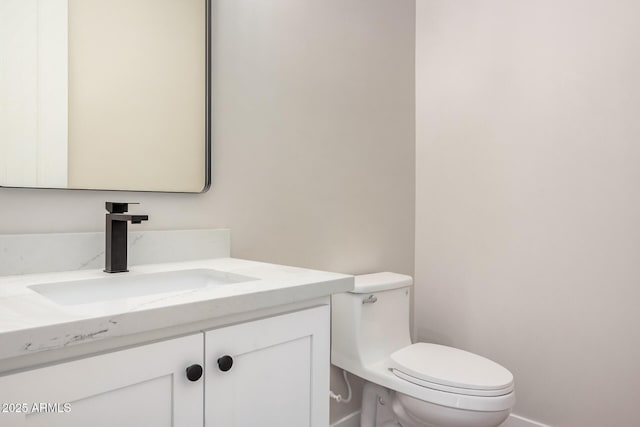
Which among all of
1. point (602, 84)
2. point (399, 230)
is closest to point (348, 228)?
point (399, 230)

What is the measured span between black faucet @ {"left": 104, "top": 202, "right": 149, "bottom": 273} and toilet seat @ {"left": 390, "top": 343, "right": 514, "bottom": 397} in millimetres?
1060

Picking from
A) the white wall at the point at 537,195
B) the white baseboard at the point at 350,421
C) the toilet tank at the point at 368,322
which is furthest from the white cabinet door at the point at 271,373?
the white wall at the point at 537,195

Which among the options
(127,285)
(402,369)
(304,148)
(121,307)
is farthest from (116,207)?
(402,369)

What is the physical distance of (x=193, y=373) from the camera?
2.39 ft

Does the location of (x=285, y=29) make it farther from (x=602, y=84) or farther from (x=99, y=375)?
(x=99, y=375)

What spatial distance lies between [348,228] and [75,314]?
1402 mm

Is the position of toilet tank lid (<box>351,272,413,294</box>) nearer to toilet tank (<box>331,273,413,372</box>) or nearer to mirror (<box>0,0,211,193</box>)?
toilet tank (<box>331,273,413,372</box>)

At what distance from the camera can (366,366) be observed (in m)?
1.69

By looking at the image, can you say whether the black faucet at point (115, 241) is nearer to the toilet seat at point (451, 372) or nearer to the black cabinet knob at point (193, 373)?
the black cabinet knob at point (193, 373)

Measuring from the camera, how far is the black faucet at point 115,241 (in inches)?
42.4

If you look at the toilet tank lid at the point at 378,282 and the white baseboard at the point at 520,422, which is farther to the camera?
the white baseboard at the point at 520,422

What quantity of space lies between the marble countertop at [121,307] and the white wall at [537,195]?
1.27 meters

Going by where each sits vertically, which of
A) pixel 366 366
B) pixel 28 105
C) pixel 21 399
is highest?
pixel 28 105

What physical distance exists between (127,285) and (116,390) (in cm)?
44
